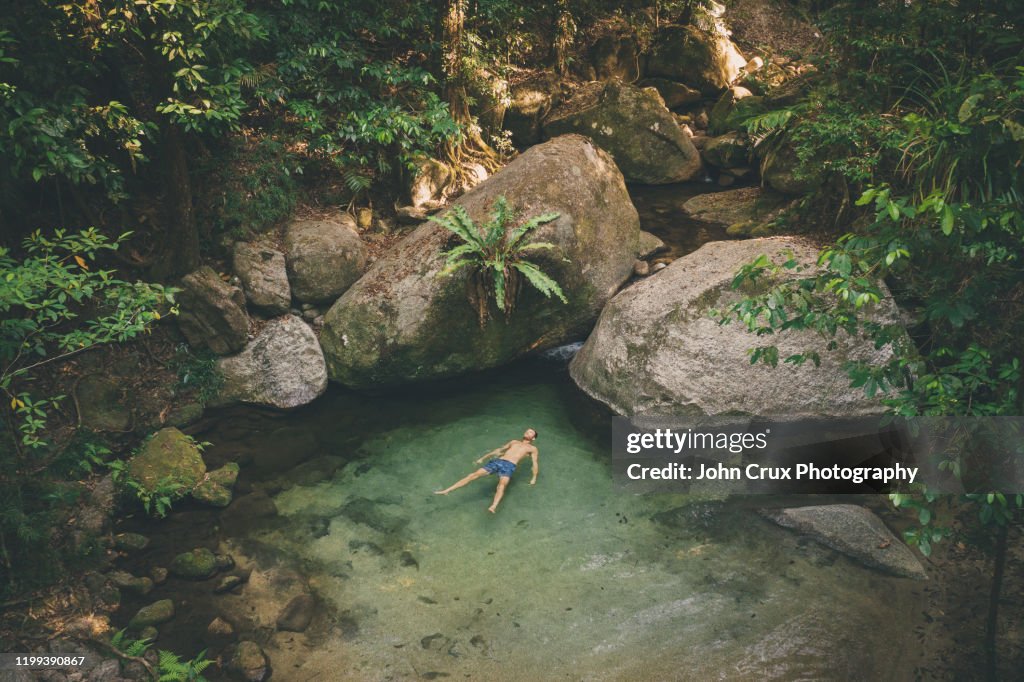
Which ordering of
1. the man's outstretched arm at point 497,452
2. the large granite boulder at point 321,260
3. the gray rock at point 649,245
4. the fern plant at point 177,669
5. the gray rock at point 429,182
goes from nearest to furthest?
the fern plant at point 177,669 → the man's outstretched arm at point 497,452 → the large granite boulder at point 321,260 → the gray rock at point 649,245 → the gray rock at point 429,182

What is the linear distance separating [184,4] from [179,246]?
125 inches

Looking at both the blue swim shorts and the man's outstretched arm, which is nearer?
the blue swim shorts

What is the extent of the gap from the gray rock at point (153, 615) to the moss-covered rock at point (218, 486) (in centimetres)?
130

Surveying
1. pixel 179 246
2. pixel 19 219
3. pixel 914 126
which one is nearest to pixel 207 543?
pixel 179 246

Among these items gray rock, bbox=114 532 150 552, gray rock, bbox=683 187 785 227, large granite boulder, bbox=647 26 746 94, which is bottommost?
gray rock, bbox=114 532 150 552

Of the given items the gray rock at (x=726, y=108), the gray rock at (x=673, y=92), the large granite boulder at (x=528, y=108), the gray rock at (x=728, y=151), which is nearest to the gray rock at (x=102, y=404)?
the large granite boulder at (x=528, y=108)

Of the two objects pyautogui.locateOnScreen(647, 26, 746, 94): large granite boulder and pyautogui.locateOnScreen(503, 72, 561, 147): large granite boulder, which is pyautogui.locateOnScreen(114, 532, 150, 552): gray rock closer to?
pyautogui.locateOnScreen(503, 72, 561, 147): large granite boulder

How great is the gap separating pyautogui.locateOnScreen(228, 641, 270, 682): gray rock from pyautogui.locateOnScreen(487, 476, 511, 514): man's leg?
256 cm

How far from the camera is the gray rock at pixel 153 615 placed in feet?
18.4

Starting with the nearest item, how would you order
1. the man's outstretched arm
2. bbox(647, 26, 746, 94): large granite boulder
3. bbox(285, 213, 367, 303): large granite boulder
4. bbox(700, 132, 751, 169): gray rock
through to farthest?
the man's outstretched arm, bbox(285, 213, 367, 303): large granite boulder, bbox(700, 132, 751, 169): gray rock, bbox(647, 26, 746, 94): large granite boulder

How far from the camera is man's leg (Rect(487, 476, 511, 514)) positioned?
22.7 ft

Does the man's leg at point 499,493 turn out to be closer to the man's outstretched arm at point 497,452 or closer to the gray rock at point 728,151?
the man's outstretched arm at point 497,452

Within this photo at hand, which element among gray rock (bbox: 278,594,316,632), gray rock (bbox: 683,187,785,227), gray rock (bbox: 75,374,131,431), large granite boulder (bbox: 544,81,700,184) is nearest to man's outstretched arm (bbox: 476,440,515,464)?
gray rock (bbox: 278,594,316,632)

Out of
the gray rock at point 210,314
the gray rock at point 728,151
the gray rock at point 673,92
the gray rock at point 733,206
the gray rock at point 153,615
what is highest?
the gray rock at point 673,92
